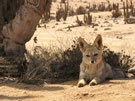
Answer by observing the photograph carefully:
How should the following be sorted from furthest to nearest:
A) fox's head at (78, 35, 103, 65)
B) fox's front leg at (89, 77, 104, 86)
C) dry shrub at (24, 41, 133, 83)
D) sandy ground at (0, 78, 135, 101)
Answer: dry shrub at (24, 41, 133, 83)
fox's head at (78, 35, 103, 65)
fox's front leg at (89, 77, 104, 86)
sandy ground at (0, 78, 135, 101)

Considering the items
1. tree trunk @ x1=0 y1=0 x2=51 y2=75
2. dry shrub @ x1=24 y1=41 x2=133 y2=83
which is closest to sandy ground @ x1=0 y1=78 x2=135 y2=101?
dry shrub @ x1=24 y1=41 x2=133 y2=83

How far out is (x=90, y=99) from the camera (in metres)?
5.33

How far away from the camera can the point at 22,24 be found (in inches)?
267

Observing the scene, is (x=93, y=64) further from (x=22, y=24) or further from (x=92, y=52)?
(x=22, y=24)

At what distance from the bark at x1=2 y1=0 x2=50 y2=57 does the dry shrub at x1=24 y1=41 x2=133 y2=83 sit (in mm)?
573

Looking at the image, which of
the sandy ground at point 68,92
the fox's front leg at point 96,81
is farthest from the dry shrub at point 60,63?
the fox's front leg at point 96,81

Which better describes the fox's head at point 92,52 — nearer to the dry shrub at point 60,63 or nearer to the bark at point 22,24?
the dry shrub at point 60,63

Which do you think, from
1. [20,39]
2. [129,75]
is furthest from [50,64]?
[129,75]

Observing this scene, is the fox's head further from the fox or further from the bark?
the bark

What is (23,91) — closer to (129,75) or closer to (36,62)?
(36,62)

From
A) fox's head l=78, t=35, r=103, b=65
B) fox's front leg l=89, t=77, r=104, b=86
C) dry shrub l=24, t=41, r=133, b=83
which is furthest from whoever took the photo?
dry shrub l=24, t=41, r=133, b=83

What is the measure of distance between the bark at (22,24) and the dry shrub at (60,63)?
0.57m

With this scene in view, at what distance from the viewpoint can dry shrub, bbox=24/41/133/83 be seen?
7.12m

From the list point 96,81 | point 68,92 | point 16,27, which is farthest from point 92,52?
point 16,27
